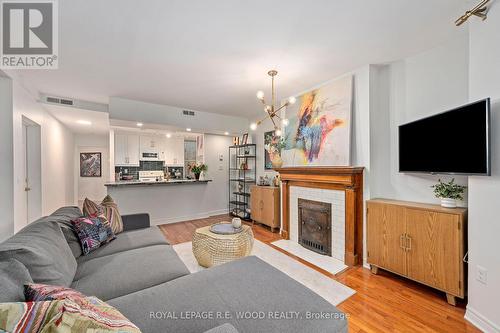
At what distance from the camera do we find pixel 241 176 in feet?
19.5

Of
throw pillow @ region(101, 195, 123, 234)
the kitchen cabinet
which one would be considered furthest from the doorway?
throw pillow @ region(101, 195, 123, 234)

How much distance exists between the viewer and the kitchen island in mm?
4469

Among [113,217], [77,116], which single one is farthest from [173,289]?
[77,116]

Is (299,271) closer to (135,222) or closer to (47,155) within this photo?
(135,222)

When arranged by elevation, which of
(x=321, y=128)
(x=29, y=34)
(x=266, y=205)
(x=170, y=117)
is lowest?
(x=266, y=205)

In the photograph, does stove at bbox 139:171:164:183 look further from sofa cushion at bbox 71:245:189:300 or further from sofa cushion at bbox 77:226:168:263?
sofa cushion at bbox 71:245:189:300

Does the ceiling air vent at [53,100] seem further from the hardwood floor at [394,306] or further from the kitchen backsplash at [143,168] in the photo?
the hardwood floor at [394,306]

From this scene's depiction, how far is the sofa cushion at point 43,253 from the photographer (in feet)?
3.70

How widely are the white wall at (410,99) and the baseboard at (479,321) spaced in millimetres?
1040

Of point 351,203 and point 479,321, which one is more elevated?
point 351,203

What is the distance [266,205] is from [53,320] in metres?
3.93

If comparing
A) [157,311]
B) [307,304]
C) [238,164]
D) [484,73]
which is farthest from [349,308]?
[238,164]

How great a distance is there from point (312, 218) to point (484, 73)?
2.45m

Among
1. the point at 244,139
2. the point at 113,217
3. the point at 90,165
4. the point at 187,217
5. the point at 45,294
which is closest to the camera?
the point at 45,294
